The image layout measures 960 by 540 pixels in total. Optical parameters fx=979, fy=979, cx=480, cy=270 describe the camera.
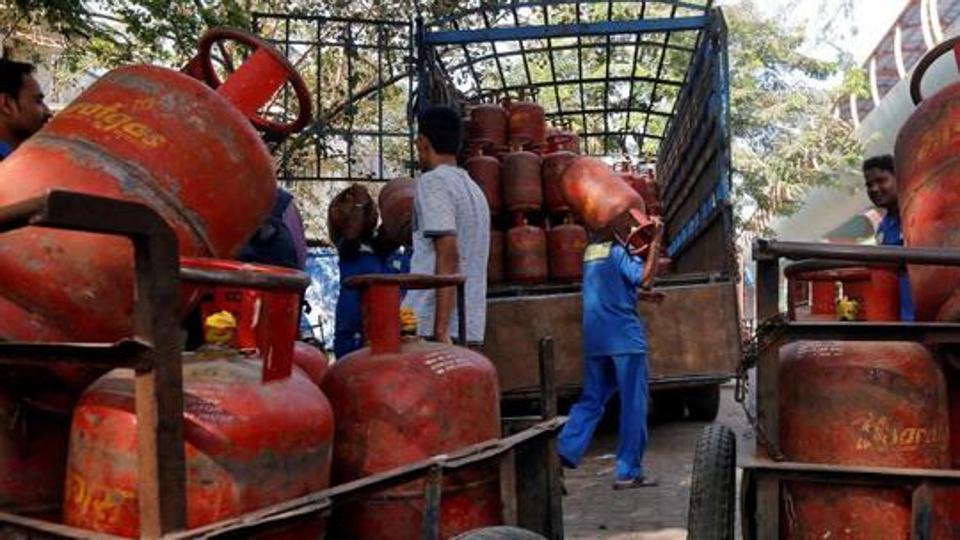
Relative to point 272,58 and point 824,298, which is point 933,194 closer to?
point 824,298

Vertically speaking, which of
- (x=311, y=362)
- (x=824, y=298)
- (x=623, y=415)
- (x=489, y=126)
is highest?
(x=489, y=126)

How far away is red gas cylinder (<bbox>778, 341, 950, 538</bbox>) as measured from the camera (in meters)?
2.37

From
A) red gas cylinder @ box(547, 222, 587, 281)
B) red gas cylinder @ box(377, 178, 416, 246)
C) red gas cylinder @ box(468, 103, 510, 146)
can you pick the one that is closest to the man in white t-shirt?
red gas cylinder @ box(377, 178, 416, 246)

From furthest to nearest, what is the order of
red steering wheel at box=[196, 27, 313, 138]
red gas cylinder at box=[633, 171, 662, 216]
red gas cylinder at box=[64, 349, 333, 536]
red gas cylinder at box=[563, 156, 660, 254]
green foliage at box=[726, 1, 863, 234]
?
green foliage at box=[726, 1, 863, 234] → red gas cylinder at box=[633, 171, 662, 216] → red gas cylinder at box=[563, 156, 660, 254] → red steering wheel at box=[196, 27, 313, 138] → red gas cylinder at box=[64, 349, 333, 536]

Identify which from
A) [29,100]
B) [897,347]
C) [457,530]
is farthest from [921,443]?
[29,100]

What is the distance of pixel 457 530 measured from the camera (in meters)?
2.84

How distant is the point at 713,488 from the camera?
2844mm

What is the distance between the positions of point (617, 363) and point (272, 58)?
125 inches

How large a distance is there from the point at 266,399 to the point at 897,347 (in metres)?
1.56

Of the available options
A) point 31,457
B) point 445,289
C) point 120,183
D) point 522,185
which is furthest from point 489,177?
point 31,457

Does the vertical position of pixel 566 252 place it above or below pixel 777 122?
below

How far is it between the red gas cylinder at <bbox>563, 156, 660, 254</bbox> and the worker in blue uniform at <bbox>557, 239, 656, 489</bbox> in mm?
109

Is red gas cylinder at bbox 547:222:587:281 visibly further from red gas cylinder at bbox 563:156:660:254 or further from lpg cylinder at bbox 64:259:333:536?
lpg cylinder at bbox 64:259:333:536

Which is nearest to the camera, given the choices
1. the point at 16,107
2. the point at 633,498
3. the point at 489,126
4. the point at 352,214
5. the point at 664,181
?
the point at 16,107
